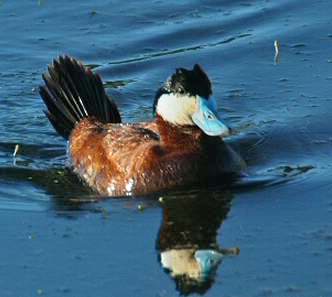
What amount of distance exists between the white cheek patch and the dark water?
2.00 ft

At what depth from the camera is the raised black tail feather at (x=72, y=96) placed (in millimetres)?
11570

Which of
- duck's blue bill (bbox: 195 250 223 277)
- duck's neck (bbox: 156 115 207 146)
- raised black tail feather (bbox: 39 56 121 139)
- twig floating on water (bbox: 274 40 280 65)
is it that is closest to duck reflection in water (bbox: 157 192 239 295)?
duck's blue bill (bbox: 195 250 223 277)

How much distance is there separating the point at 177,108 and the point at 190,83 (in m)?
0.24

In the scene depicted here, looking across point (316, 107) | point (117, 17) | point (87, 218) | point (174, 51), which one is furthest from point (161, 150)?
point (117, 17)

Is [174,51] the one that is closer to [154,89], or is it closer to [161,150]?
[154,89]

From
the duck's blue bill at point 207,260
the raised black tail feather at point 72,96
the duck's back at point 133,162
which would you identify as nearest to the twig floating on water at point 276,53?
the raised black tail feather at point 72,96

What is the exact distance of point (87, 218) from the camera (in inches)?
376

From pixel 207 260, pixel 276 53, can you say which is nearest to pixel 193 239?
Answer: pixel 207 260

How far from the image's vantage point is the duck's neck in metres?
10.4

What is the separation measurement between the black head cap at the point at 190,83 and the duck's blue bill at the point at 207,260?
1798 mm

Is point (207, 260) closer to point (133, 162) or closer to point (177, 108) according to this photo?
point (133, 162)

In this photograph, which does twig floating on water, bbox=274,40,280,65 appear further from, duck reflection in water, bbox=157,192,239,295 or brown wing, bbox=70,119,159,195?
duck reflection in water, bbox=157,192,239,295

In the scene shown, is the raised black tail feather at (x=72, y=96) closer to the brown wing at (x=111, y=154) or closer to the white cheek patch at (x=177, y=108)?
the brown wing at (x=111, y=154)

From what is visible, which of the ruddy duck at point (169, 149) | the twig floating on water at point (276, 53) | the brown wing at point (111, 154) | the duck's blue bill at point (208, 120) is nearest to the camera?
the duck's blue bill at point (208, 120)
